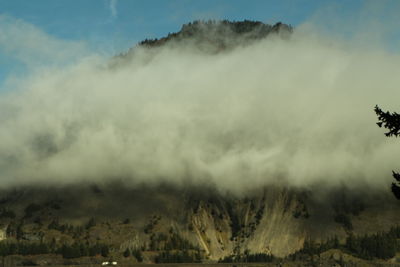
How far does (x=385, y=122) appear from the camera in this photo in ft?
105

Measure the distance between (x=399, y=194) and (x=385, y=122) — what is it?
4361mm

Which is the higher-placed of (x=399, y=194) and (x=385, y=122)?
(x=385, y=122)

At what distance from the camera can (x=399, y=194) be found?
31.9m
